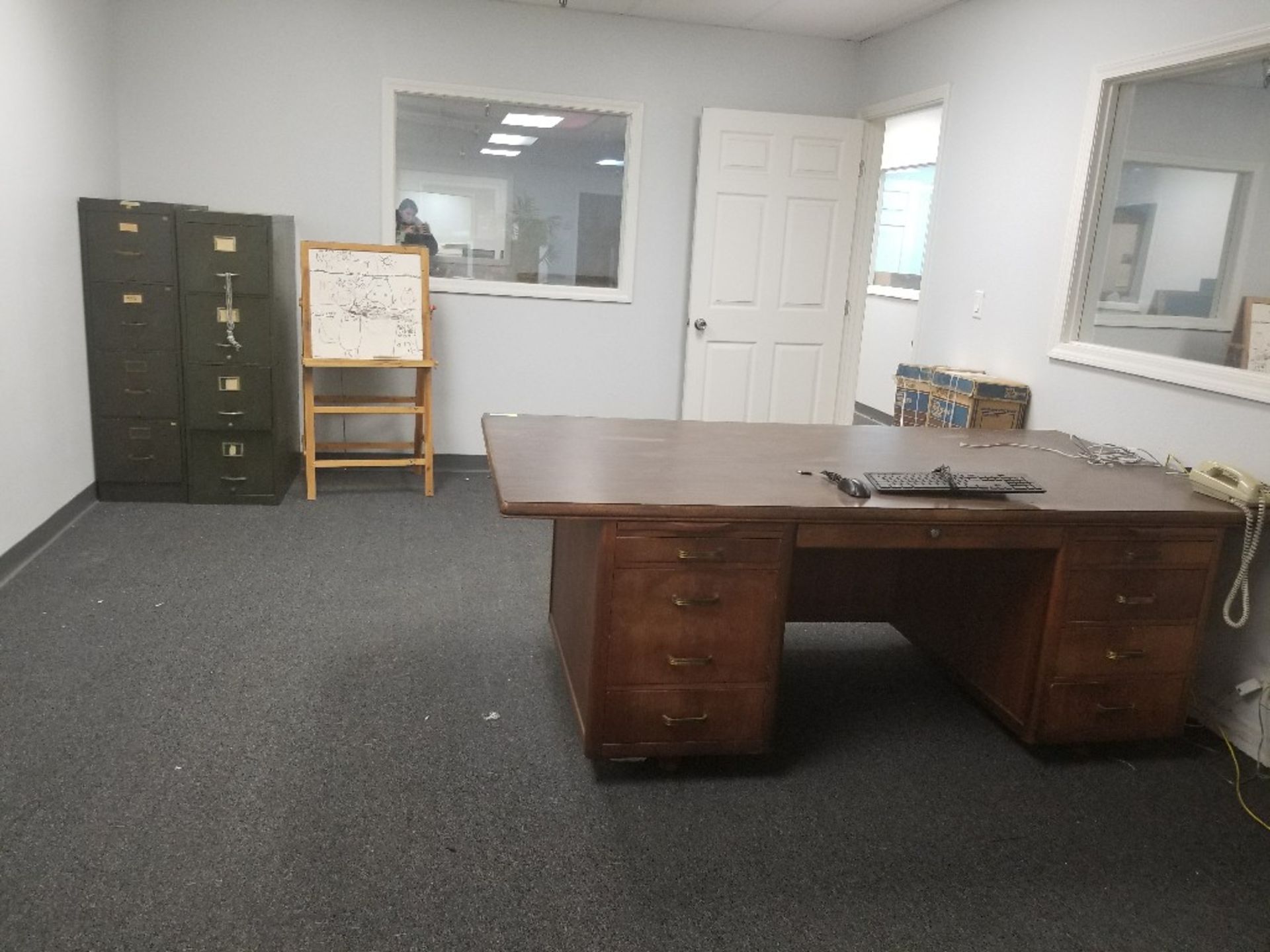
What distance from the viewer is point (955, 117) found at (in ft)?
A: 13.9

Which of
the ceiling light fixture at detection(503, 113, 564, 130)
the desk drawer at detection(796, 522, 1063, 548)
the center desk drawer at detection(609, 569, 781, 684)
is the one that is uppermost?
the ceiling light fixture at detection(503, 113, 564, 130)

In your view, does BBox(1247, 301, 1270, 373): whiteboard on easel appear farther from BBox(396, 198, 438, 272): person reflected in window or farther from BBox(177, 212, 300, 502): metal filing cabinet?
BBox(177, 212, 300, 502): metal filing cabinet

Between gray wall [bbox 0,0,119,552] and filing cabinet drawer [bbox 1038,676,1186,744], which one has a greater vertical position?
gray wall [bbox 0,0,119,552]

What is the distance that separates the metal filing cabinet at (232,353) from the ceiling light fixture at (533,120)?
134cm

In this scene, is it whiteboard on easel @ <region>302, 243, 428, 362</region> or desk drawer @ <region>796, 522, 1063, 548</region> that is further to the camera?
whiteboard on easel @ <region>302, 243, 428, 362</region>

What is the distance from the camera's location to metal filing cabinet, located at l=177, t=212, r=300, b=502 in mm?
4199

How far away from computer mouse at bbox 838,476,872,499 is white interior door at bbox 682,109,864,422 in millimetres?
2869

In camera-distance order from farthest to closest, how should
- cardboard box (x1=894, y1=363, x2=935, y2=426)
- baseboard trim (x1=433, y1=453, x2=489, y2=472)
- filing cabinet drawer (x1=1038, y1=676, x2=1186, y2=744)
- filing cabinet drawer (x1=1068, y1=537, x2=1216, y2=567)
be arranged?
1. baseboard trim (x1=433, y1=453, x2=489, y2=472)
2. cardboard box (x1=894, y1=363, x2=935, y2=426)
3. filing cabinet drawer (x1=1038, y1=676, x2=1186, y2=744)
4. filing cabinet drawer (x1=1068, y1=537, x2=1216, y2=567)

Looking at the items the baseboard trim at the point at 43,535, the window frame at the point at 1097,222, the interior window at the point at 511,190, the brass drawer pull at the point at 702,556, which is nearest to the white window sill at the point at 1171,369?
the window frame at the point at 1097,222

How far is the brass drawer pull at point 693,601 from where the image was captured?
2.20 metres

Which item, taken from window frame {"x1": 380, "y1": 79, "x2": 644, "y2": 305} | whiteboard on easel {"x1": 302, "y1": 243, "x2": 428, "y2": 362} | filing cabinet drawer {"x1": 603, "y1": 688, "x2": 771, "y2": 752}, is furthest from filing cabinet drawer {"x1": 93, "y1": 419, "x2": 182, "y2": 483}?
filing cabinet drawer {"x1": 603, "y1": 688, "x2": 771, "y2": 752}

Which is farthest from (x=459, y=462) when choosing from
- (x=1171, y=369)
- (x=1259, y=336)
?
(x=1259, y=336)

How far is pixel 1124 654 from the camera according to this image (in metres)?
2.47

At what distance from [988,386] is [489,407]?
274 cm
